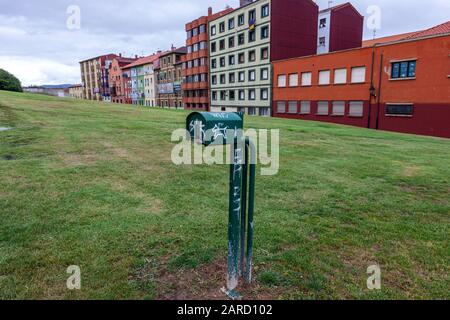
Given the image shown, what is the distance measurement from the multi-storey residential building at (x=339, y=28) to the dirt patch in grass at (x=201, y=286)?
45292 mm

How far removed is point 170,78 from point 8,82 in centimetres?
3263

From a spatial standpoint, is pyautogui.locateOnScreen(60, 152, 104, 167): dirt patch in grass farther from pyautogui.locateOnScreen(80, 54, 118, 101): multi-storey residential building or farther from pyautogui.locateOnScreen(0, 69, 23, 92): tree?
pyautogui.locateOnScreen(80, 54, 118, 101): multi-storey residential building

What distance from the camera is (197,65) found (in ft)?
179

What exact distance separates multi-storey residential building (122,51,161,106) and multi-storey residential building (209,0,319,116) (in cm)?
2916

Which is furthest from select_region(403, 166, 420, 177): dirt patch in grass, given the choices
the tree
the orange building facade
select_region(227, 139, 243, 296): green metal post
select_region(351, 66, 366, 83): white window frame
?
the tree

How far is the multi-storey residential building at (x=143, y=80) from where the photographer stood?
7425cm

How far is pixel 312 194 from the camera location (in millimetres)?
6285

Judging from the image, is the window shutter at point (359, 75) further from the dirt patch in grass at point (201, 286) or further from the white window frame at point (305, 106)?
the dirt patch in grass at point (201, 286)

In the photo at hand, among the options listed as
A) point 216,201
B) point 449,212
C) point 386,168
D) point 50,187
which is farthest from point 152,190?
point 386,168

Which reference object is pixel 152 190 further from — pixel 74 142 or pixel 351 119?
pixel 351 119

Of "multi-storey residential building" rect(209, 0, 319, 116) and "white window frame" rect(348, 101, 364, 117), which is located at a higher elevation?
"multi-storey residential building" rect(209, 0, 319, 116)

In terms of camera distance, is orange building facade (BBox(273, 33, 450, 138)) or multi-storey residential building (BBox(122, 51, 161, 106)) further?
multi-storey residential building (BBox(122, 51, 161, 106))

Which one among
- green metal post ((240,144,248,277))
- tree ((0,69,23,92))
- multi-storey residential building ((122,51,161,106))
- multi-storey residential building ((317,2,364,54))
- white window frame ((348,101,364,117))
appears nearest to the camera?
green metal post ((240,144,248,277))

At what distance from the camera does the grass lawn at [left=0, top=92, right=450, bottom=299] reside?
3.40 metres
